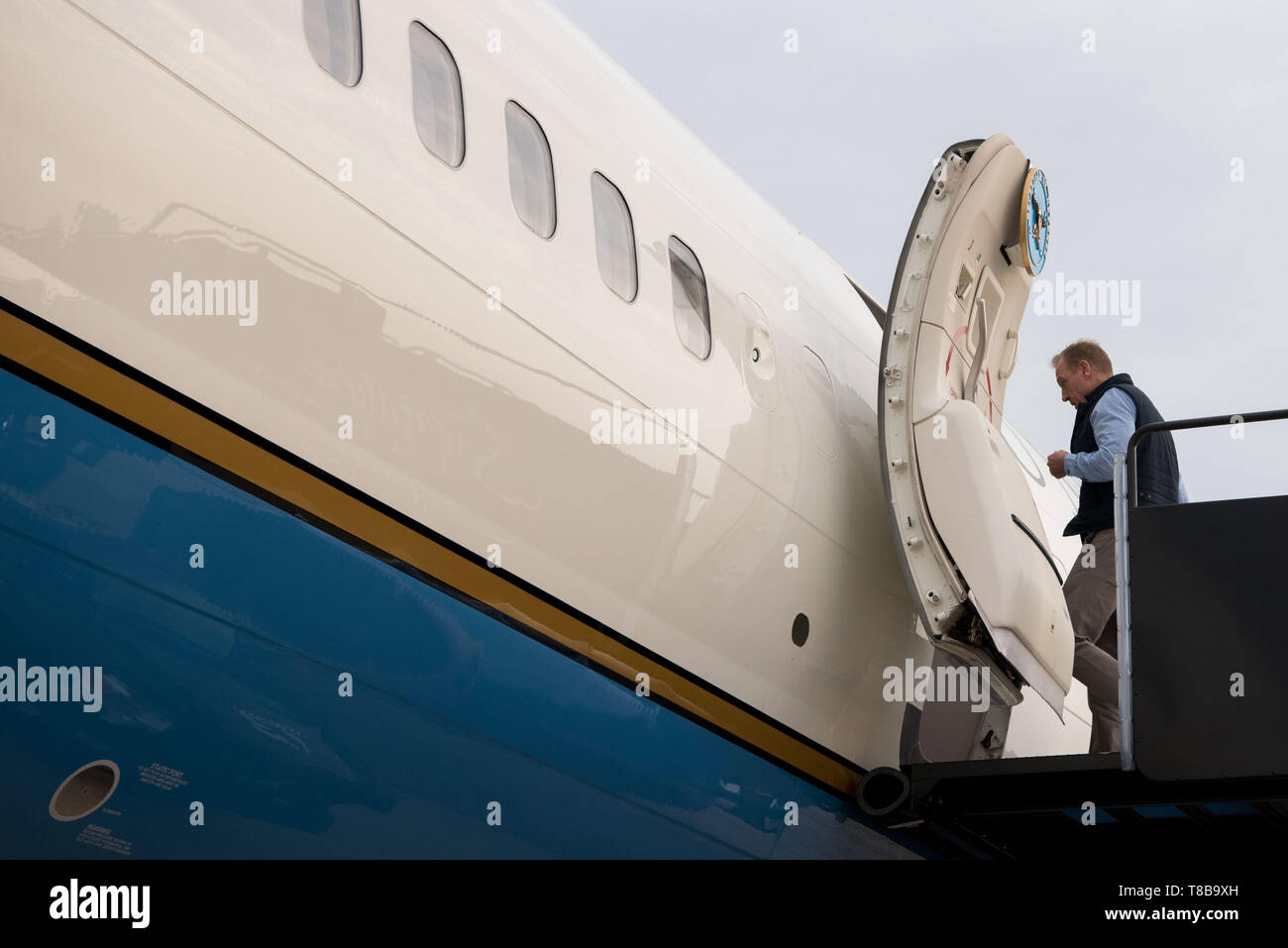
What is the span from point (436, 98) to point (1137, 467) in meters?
4.15

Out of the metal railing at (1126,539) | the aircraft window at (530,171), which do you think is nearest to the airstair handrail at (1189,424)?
the metal railing at (1126,539)

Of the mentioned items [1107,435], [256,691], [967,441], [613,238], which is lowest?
[256,691]

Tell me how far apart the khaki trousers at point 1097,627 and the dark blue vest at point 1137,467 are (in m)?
0.09

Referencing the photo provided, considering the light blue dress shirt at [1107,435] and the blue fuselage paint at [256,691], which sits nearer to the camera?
Answer: the blue fuselage paint at [256,691]

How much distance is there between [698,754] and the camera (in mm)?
5762

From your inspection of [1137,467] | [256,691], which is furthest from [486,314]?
[1137,467]

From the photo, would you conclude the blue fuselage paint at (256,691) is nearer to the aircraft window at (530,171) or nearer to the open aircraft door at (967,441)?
the aircraft window at (530,171)

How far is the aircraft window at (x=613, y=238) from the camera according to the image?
19.0 ft

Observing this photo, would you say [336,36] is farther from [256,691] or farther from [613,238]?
[256,691]

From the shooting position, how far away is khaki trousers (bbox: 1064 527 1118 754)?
7.46 m

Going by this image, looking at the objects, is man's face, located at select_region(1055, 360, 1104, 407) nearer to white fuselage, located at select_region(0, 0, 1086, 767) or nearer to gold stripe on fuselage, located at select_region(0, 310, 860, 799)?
white fuselage, located at select_region(0, 0, 1086, 767)

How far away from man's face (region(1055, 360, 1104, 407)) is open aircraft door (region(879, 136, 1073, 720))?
56 cm

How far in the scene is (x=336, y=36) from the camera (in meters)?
4.69

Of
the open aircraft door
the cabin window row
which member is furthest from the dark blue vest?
the cabin window row
